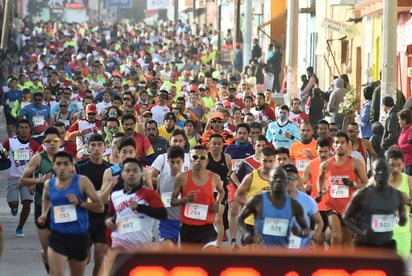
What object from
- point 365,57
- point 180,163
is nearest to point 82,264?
point 180,163

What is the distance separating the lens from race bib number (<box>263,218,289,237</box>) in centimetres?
973

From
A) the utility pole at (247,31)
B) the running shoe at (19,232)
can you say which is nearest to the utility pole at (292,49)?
the utility pole at (247,31)

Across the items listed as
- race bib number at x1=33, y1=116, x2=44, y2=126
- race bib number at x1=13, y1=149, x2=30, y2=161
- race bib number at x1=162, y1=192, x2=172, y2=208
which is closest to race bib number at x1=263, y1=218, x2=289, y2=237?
race bib number at x1=162, y1=192, x2=172, y2=208

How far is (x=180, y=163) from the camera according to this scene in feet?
39.9

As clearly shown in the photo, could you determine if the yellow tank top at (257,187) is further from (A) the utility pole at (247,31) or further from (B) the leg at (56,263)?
(A) the utility pole at (247,31)

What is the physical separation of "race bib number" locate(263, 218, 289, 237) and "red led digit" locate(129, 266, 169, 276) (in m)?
5.92

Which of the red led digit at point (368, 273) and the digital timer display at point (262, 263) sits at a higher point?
the digital timer display at point (262, 263)

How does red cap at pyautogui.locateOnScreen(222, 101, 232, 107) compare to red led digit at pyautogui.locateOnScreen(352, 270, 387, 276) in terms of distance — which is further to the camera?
red cap at pyautogui.locateOnScreen(222, 101, 232, 107)

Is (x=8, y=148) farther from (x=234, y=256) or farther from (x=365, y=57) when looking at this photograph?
(x=365, y=57)

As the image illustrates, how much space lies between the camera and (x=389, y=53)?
70.6ft

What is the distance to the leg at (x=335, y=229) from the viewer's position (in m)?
12.7

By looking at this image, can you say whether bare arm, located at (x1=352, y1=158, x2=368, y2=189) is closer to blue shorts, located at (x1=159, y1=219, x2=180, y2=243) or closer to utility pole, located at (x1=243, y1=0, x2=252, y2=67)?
blue shorts, located at (x1=159, y1=219, x2=180, y2=243)

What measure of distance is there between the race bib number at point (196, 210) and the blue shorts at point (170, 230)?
316 mm

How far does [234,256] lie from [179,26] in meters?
80.5
